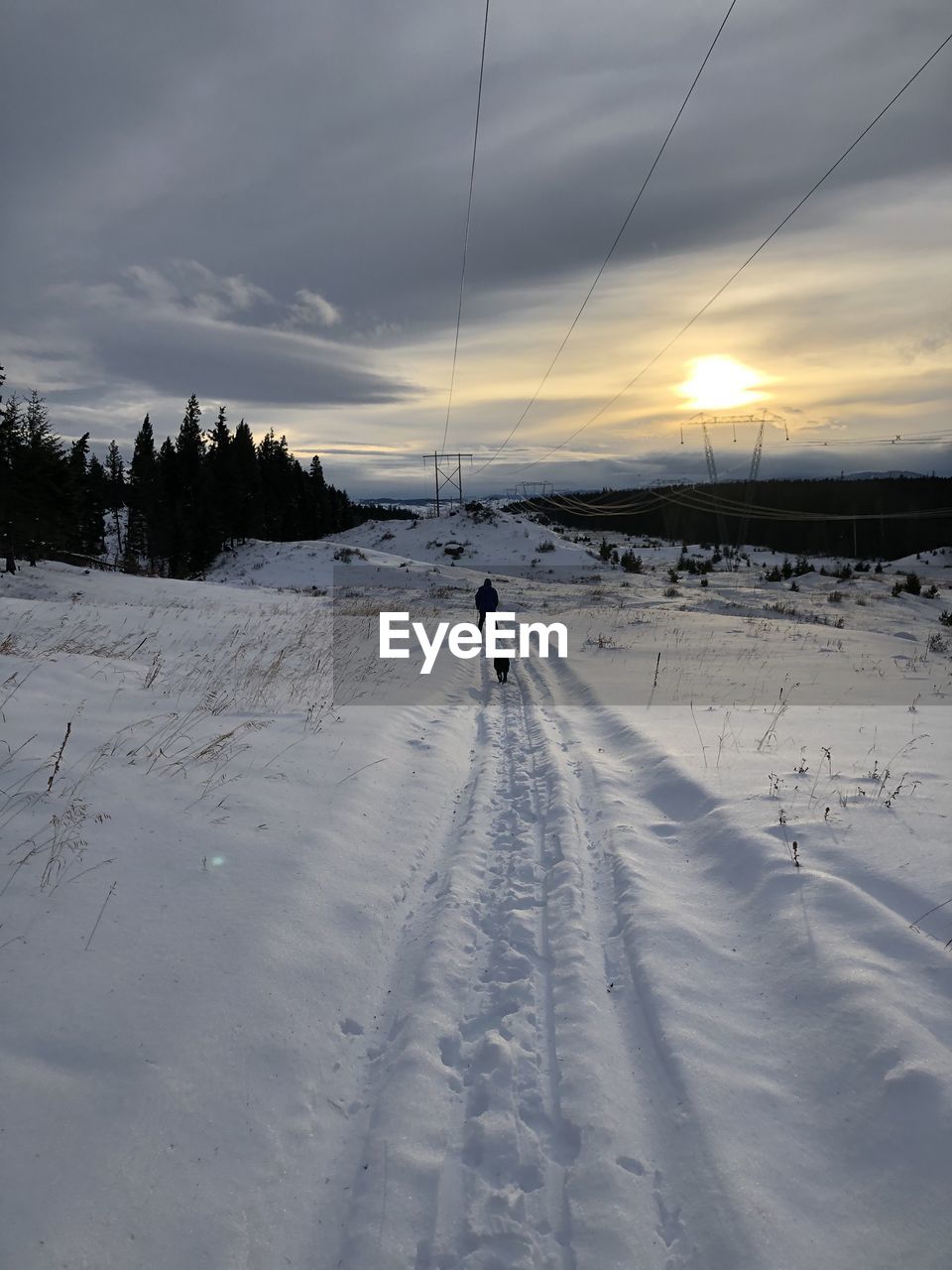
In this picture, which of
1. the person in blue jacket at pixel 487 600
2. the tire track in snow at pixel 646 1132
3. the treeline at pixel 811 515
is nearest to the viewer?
the tire track in snow at pixel 646 1132

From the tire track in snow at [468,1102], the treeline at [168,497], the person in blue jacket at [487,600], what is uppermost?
the treeline at [168,497]

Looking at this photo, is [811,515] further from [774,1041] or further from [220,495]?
[774,1041]

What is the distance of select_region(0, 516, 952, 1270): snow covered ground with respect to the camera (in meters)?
2.45

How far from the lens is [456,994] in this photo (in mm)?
3758

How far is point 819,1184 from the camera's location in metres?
2.62

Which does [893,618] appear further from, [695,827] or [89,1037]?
[89,1037]

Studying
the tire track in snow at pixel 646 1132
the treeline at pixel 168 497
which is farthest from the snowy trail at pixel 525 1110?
the treeline at pixel 168 497

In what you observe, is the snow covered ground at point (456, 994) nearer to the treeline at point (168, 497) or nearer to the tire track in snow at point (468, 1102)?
the tire track in snow at point (468, 1102)

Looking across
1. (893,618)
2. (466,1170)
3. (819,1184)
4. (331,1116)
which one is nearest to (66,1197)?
(331,1116)

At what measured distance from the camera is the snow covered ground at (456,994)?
2.45 m

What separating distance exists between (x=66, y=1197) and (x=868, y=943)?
14.4 ft

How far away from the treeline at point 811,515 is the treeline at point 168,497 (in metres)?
37.6

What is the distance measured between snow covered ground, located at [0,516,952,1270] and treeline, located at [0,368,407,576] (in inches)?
1264

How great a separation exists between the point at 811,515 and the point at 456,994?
105 m
